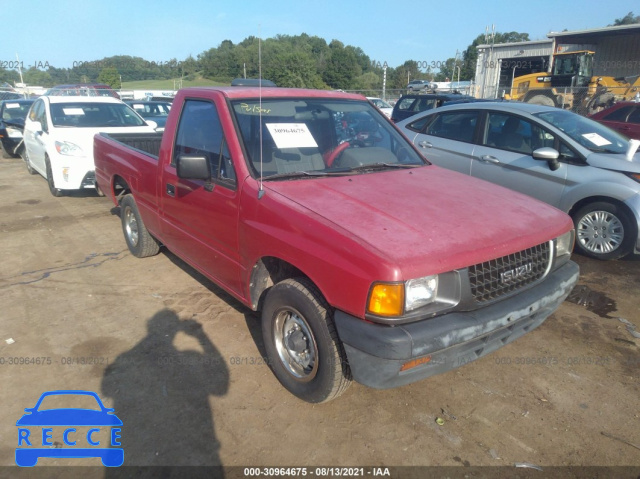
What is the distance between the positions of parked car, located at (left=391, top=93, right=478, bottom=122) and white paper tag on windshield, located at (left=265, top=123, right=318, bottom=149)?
1028 centimetres

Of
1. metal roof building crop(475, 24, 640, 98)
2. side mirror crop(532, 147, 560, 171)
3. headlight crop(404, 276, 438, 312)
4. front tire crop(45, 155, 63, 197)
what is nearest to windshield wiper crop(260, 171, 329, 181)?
headlight crop(404, 276, 438, 312)

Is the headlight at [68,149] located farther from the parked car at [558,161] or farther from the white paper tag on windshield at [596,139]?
the white paper tag on windshield at [596,139]

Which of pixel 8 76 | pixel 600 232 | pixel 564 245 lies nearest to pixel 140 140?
pixel 564 245

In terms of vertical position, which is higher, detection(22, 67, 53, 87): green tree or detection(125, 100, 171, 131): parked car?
detection(22, 67, 53, 87): green tree

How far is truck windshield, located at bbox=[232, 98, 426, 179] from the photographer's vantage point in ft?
10.7

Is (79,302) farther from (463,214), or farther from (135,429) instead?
(463,214)

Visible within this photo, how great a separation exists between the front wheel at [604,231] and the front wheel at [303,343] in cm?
408

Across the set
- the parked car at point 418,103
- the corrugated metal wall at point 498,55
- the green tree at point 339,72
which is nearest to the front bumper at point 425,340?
the parked car at point 418,103

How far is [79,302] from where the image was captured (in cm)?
430

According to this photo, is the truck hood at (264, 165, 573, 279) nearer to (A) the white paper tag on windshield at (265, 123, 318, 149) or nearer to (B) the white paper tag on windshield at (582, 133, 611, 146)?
(A) the white paper tag on windshield at (265, 123, 318, 149)

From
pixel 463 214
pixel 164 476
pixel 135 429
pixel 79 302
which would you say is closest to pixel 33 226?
pixel 79 302

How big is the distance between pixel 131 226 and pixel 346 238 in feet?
12.7

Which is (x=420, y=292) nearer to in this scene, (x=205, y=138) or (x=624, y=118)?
(x=205, y=138)

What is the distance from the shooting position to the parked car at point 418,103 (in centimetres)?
1324
